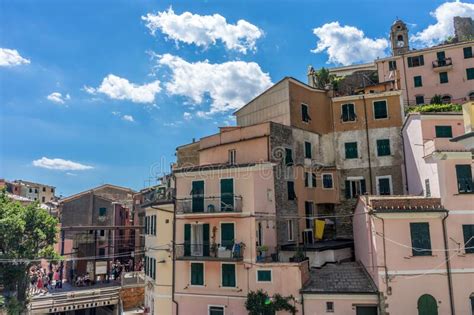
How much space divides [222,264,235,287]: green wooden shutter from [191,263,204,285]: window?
1569 mm

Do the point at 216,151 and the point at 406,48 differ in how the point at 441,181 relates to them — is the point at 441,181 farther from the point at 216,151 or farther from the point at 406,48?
the point at 406,48

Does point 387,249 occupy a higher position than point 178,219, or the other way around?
point 178,219

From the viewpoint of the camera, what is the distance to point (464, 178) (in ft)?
63.6

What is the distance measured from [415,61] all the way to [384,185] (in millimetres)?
22775

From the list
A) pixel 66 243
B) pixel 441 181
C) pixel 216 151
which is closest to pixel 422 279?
pixel 441 181

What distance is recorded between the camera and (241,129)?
27812mm

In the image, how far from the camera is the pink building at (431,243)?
1858cm

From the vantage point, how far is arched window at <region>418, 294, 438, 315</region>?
18.5m

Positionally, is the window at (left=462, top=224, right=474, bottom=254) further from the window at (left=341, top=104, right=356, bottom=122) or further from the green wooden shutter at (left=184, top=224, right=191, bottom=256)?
the green wooden shutter at (left=184, top=224, right=191, bottom=256)

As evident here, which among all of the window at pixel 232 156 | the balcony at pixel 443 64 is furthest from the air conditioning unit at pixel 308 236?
the balcony at pixel 443 64

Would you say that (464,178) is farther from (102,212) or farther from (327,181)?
(102,212)

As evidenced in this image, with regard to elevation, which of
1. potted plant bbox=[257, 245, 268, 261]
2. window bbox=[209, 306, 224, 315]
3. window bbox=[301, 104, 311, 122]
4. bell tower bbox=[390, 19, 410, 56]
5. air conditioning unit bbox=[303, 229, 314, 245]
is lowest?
window bbox=[209, 306, 224, 315]

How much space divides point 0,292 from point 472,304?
117ft

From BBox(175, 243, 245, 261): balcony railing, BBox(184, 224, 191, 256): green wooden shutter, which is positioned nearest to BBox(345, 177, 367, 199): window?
BBox(175, 243, 245, 261): balcony railing
